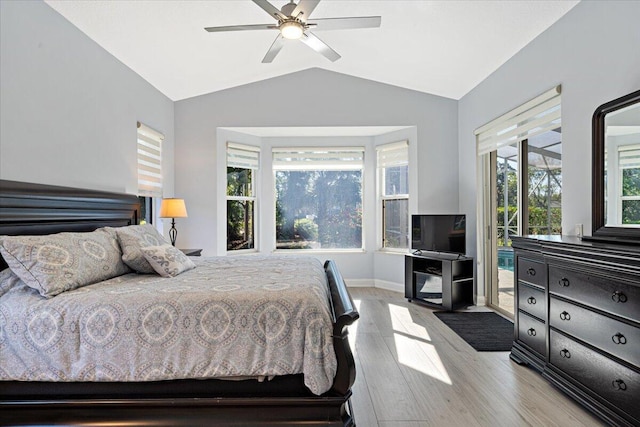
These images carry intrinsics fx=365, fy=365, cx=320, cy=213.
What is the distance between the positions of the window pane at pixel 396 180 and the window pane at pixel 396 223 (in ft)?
0.49

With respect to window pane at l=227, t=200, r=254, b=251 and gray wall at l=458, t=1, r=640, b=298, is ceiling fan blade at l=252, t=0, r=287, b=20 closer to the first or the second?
gray wall at l=458, t=1, r=640, b=298

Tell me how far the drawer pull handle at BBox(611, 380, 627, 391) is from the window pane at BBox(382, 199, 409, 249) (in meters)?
3.59

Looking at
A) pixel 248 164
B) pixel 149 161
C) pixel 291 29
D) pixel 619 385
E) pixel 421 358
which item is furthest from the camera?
pixel 248 164

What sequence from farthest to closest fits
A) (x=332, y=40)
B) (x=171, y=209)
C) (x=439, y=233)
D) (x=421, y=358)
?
(x=439, y=233) → (x=171, y=209) → (x=332, y=40) → (x=421, y=358)

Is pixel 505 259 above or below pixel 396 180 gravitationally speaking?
below

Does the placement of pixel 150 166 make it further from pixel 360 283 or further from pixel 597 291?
pixel 597 291

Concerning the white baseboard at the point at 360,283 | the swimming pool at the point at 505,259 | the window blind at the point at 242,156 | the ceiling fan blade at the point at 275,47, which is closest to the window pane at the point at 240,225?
the window blind at the point at 242,156

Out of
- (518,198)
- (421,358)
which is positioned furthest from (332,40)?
(421,358)

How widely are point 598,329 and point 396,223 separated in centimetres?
359

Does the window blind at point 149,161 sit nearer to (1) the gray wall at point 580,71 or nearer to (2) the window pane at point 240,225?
(2) the window pane at point 240,225

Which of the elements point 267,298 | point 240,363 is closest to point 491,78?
point 267,298

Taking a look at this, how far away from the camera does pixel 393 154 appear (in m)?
5.50

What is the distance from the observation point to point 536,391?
2.40 m

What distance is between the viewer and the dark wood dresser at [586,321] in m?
1.85
